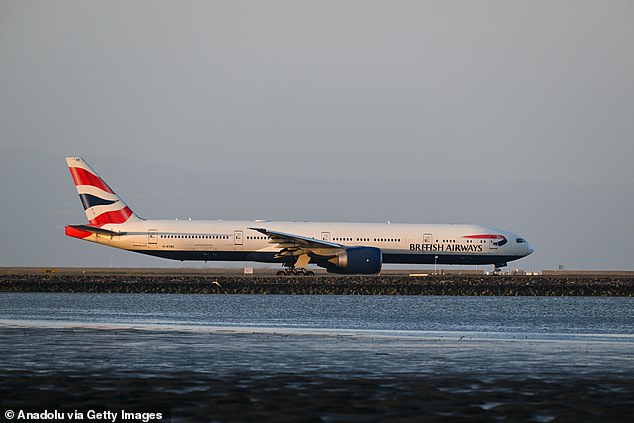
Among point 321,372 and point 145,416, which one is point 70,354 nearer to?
point 321,372

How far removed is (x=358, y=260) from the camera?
7012 cm

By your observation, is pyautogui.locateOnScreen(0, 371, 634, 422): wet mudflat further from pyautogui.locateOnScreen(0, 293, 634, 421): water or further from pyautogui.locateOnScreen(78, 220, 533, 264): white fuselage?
pyautogui.locateOnScreen(78, 220, 533, 264): white fuselage

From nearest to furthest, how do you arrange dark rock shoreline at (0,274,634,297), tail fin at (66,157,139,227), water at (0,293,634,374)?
water at (0,293,634,374) → dark rock shoreline at (0,274,634,297) → tail fin at (66,157,139,227)

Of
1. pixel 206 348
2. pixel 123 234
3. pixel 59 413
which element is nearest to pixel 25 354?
pixel 206 348

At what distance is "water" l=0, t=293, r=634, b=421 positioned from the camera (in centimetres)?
1698

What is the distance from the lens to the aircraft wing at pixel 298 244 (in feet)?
236

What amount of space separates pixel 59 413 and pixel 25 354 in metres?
8.62

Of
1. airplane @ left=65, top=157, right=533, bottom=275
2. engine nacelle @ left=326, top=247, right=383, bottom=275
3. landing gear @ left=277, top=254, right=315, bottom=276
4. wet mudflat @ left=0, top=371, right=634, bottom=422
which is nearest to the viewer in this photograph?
wet mudflat @ left=0, top=371, right=634, bottom=422

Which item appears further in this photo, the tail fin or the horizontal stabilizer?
the tail fin

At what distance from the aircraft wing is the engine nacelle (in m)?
1.59

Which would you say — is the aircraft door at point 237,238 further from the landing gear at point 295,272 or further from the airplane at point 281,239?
the landing gear at point 295,272

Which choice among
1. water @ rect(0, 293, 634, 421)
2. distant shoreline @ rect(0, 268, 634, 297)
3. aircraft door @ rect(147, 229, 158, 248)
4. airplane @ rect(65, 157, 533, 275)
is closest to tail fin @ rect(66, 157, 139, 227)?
airplane @ rect(65, 157, 533, 275)

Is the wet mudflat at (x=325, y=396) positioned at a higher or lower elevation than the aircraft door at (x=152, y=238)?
lower

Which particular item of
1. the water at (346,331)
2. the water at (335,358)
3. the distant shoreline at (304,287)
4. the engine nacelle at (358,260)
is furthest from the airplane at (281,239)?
the water at (335,358)
